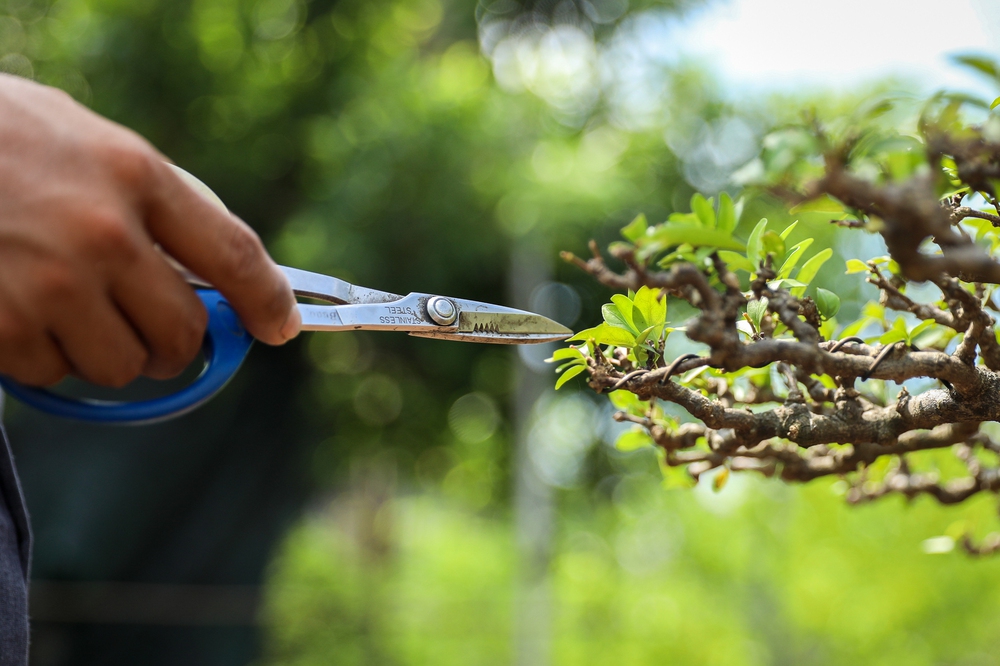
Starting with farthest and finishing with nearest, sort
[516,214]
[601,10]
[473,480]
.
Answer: [473,480]
[601,10]
[516,214]

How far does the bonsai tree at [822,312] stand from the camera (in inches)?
11.3

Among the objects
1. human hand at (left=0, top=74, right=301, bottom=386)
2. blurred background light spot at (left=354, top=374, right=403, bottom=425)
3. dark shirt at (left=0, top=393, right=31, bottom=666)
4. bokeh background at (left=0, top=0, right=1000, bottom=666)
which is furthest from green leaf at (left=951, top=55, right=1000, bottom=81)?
blurred background light spot at (left=354, top=374, right=403, bottom=425)

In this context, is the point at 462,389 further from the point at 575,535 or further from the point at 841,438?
the point at 841,438

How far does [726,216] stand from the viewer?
0.36 m

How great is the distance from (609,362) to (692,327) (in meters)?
0.15

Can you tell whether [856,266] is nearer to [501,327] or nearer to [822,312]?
[822,312]

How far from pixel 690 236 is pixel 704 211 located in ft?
0.10

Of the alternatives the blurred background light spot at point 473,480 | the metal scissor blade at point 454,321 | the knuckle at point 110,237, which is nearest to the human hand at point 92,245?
the knuckle at point 110,237

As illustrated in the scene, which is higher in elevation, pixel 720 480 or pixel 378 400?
pixel 720 480

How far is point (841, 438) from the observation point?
412mm

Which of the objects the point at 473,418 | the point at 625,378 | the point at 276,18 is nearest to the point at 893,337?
the point at 625,378

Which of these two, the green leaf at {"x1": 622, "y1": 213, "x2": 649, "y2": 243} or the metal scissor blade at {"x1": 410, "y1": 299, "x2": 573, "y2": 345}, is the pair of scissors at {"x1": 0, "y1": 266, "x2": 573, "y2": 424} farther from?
the green leaf at {"x1": 622, "y1": 213, "x2": 649, "y2": 243}

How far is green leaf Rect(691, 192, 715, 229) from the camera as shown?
13.8 inches

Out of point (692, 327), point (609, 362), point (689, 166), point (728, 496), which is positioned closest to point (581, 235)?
point (689, 166)
